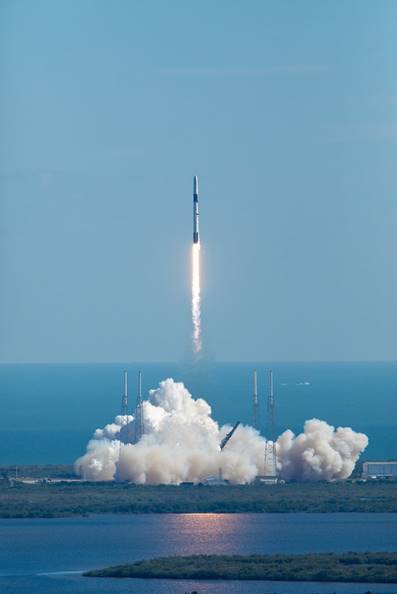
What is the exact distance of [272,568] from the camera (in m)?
92.4

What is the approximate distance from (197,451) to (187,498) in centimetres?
596

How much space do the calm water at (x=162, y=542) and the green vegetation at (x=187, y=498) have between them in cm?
139

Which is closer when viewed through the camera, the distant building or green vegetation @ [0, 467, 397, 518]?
green vegetation @ [0, 467, 397, 518]

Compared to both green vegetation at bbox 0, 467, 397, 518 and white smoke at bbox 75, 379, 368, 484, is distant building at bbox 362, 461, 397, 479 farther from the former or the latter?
green vegetation at bbox 0, 467, 397, 518

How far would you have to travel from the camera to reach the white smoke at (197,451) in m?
123

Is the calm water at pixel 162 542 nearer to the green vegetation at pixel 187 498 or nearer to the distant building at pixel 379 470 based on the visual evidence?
the green vegetation at pixel 187 498

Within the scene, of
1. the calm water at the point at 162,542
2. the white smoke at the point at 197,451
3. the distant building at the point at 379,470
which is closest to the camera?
the calm water at the point at 162,542

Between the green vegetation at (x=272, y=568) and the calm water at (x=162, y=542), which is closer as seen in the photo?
the calm water at (x=162, y=542)

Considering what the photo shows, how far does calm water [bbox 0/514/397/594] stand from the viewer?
88812 mm

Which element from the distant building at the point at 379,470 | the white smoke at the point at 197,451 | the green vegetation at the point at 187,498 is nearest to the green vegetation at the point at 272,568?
the green vegetation at the point at 187,498

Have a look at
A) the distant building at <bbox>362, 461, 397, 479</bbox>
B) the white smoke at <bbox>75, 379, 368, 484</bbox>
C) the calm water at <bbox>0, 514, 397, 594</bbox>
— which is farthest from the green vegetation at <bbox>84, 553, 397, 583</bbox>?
the distant building at <bbox>362, 461, 397, 479</bbox>

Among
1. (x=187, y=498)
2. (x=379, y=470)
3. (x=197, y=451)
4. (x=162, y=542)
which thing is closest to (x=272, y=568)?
(x=162, y=542)

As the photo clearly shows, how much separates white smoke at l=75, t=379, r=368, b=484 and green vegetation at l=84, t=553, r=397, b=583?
26517mm

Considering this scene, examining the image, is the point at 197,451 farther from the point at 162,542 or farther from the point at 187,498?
the point at 162,542
